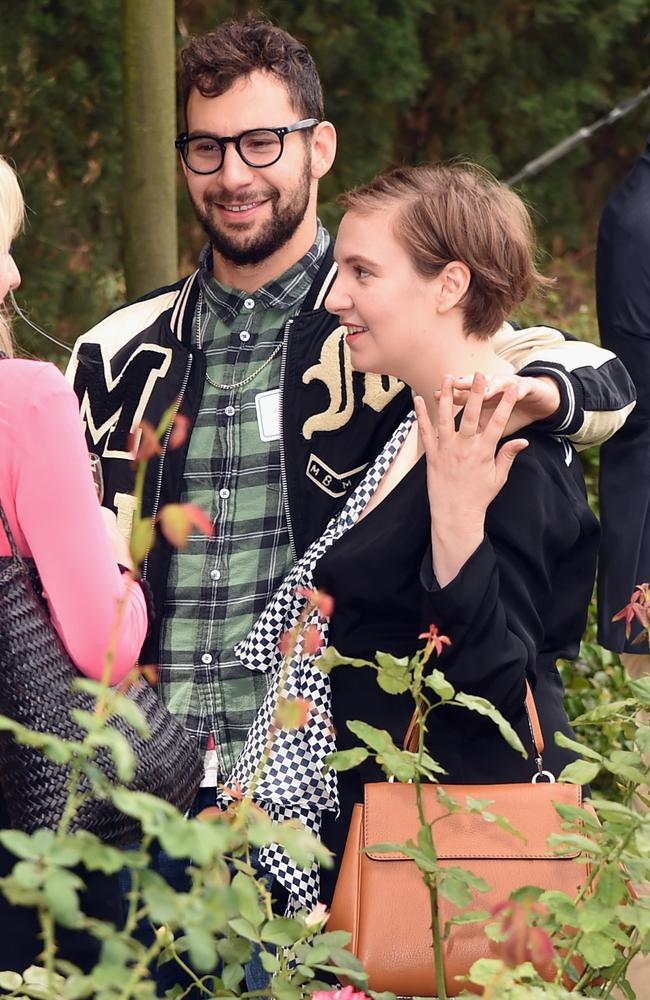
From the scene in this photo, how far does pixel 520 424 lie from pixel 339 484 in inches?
19.6

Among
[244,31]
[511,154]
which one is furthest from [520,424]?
[511,154]

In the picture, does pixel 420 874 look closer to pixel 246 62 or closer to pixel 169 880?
pixel 169 880

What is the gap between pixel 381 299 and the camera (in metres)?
2.54

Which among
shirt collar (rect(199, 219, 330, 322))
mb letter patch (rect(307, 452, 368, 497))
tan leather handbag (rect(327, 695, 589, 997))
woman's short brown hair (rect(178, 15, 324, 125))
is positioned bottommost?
tan leather handbag (rect(327, 695, 589, 997))

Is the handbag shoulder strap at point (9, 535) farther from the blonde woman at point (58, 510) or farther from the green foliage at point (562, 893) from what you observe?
the green foliage at point (562, 893)

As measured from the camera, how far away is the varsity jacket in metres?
2.69

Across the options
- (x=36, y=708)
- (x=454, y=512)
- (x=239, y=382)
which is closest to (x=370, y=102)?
(x=239, y=382)

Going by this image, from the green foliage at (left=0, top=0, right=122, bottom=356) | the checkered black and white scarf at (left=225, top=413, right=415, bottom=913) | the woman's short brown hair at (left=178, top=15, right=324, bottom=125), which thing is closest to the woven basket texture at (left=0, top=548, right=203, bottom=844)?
the checkered black and white scarf at (left=225, top=413, right=415, bottom=913)

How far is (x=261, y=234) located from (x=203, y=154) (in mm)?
217

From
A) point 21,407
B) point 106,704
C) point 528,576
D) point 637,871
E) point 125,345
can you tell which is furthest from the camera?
point 125,345

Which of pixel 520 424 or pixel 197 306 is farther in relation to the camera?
pixel 197 306

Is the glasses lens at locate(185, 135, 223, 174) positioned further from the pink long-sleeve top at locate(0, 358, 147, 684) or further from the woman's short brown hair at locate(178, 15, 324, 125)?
the pink long-sleeve top at locate(0, 358, 147, 684)

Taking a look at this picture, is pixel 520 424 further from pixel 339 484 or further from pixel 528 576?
pixel 339 484

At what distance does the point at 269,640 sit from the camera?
2660 mm
